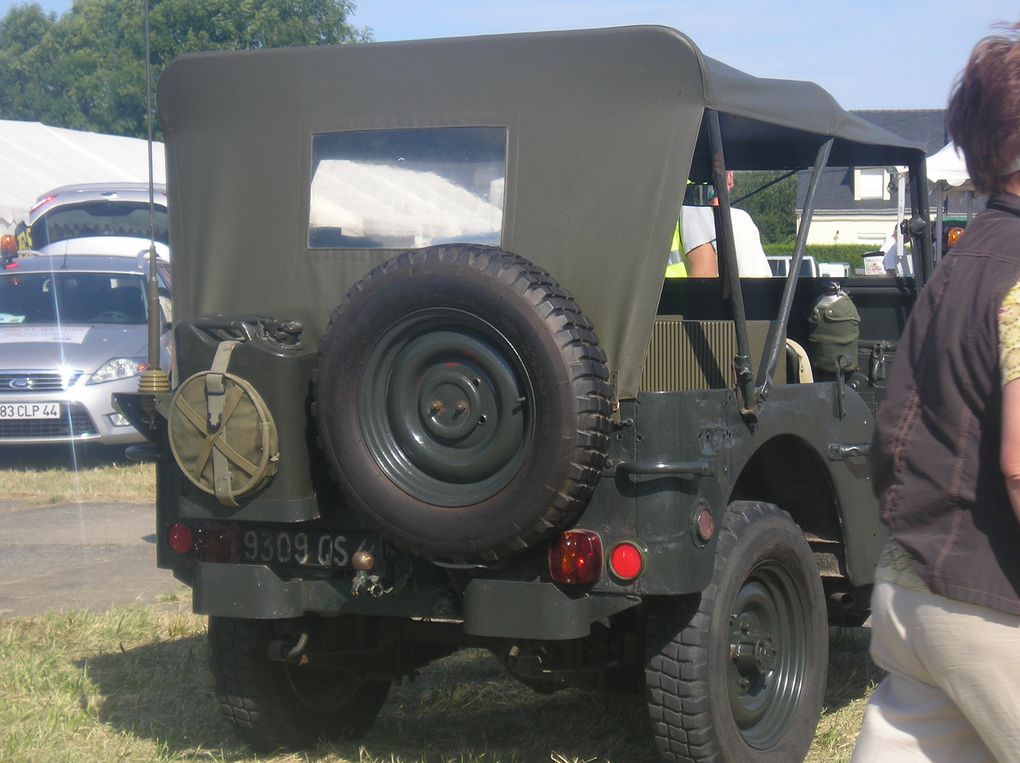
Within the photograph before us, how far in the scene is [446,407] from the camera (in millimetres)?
3756

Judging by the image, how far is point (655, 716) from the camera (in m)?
3.83

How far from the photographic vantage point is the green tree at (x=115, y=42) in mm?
54125

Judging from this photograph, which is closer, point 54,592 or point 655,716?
point 655,716

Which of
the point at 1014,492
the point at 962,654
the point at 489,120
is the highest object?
the point at 489,120

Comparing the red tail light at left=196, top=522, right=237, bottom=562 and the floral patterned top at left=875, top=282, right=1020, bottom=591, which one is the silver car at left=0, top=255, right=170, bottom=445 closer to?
the red tail light at left=196, top=522, right=237, bottom=562

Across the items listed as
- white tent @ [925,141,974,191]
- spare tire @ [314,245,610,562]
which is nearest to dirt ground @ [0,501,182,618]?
spare tire @ [314,245,610,562]

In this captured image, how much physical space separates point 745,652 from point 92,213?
17.6 meters

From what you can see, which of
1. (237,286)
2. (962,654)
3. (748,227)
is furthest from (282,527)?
(748,227)

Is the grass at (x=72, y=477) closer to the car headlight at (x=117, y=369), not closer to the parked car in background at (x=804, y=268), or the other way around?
Answer: the car headlight at (x=117, y=369)

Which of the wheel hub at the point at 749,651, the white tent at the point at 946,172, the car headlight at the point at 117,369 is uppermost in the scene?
the white tent at the point at 946,172

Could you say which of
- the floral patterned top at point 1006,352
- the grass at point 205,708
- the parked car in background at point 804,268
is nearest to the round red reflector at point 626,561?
the grass at point 205,708

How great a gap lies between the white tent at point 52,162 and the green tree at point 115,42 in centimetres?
1629

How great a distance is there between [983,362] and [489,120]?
228cm

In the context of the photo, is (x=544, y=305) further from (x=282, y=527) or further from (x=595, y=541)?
(x=282, y=527)
